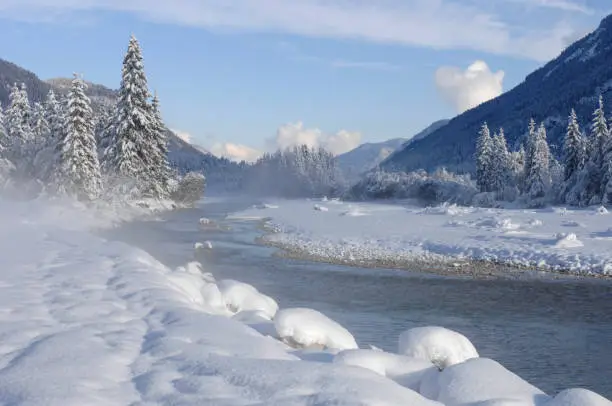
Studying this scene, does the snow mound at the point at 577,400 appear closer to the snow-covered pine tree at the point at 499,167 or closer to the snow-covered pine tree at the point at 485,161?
the snow-covered pine tree at the point at 499,167

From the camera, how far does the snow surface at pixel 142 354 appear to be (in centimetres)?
562

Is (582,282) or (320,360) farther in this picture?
(582,282)

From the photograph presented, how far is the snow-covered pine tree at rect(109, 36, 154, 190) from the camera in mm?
46219

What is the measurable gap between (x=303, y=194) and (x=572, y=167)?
7979 centimetres

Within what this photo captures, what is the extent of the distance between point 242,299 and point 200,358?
Answer: 5.40 m

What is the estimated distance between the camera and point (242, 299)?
39.7 ft

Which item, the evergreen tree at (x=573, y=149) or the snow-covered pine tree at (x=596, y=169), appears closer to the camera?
the snow-covered pine tree at (x=596, y=169)

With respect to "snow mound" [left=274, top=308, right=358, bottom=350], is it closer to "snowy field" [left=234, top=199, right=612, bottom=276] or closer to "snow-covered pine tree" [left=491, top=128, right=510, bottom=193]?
"snowy field" [left=234, top=199, right=612, bottom=276]

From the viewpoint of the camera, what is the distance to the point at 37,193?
156 feet

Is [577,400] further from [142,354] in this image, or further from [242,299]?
[242,299]

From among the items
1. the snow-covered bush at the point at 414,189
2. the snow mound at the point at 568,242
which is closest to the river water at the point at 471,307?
the snow mound at the point at 568,242

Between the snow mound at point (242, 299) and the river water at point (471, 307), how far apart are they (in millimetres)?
2284

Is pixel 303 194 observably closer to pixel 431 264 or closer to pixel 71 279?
pixel 431 264

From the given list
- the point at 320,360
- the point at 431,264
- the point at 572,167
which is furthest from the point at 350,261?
the point at 572,167
